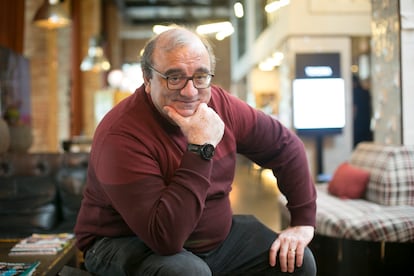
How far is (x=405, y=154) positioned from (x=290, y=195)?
82.7 inches

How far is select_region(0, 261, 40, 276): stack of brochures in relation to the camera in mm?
1997

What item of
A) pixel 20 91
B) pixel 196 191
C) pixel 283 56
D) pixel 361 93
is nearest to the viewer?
pixel 196 191

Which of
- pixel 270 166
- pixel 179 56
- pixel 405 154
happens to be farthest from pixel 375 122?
pixel 179 56

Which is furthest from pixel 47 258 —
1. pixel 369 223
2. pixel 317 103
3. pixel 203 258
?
pixel 317 103

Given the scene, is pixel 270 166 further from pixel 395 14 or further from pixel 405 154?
pixel 395 14

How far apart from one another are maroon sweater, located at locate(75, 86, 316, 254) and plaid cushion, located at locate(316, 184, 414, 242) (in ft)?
4.17

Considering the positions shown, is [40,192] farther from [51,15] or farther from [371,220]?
[51,15]

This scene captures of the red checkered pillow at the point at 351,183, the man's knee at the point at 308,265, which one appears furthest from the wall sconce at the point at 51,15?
the man's knee at the point at 308,265

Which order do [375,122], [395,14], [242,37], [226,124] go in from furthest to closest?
[242,37] < [375,122] < [395,14] < [226,124]

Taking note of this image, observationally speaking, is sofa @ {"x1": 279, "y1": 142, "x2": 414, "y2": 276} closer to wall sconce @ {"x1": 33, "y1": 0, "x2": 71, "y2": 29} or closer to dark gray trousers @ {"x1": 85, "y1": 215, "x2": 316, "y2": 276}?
dark gray trousers @ {"x1": 85, "y1": 215, "x2": 316, "y2": 276}

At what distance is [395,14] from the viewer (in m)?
3.97

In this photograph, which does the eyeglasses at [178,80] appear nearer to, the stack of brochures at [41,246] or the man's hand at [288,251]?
the man's hand at [288,251]

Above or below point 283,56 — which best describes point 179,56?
below

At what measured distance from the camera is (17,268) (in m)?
2.08
